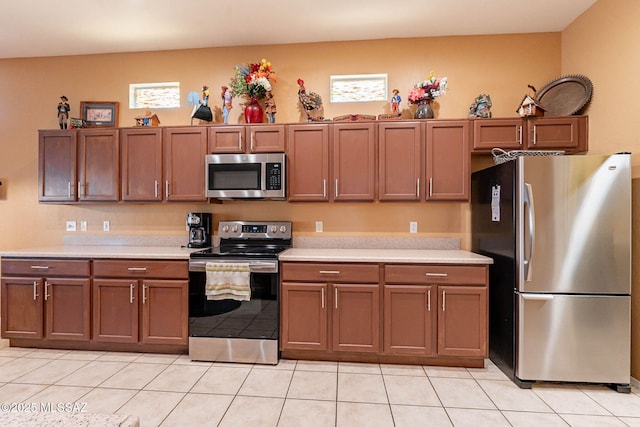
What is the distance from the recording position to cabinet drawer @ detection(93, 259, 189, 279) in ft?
9.27

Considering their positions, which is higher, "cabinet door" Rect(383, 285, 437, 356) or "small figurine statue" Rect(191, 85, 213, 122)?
"small figurine statue" Rect(191, 85, 213, 122)

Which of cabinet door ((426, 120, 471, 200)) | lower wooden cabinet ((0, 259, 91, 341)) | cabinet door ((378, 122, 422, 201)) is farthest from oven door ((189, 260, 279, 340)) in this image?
cabinet door ((426, 120, 471, 200))

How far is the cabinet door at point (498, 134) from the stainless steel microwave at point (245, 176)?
1.77 metres

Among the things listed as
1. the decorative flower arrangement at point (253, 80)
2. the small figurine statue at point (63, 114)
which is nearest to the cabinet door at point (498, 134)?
the decorative flower arrangement at point (253, 80)

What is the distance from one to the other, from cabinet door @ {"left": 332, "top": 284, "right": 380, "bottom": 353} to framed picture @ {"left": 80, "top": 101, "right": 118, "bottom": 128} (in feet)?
9.92

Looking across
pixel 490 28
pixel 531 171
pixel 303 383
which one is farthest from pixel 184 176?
pixel 490 28

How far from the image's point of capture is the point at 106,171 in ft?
10.5

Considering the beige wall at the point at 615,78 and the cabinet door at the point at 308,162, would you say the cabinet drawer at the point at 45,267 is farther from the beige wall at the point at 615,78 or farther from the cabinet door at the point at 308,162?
the beige wall at the point at 615,78

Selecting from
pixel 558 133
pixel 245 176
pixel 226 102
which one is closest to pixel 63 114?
pixel 226 102

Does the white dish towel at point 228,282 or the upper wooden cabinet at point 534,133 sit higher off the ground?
the upper wooden cabinet at point 534,133

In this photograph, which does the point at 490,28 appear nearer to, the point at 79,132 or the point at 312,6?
the point at 312,6

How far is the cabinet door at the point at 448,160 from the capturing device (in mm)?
2910

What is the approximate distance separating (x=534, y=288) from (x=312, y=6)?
288 centimetres

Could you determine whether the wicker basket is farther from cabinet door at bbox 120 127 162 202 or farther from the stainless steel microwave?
cabinet door at bbox 120 127 162 202
